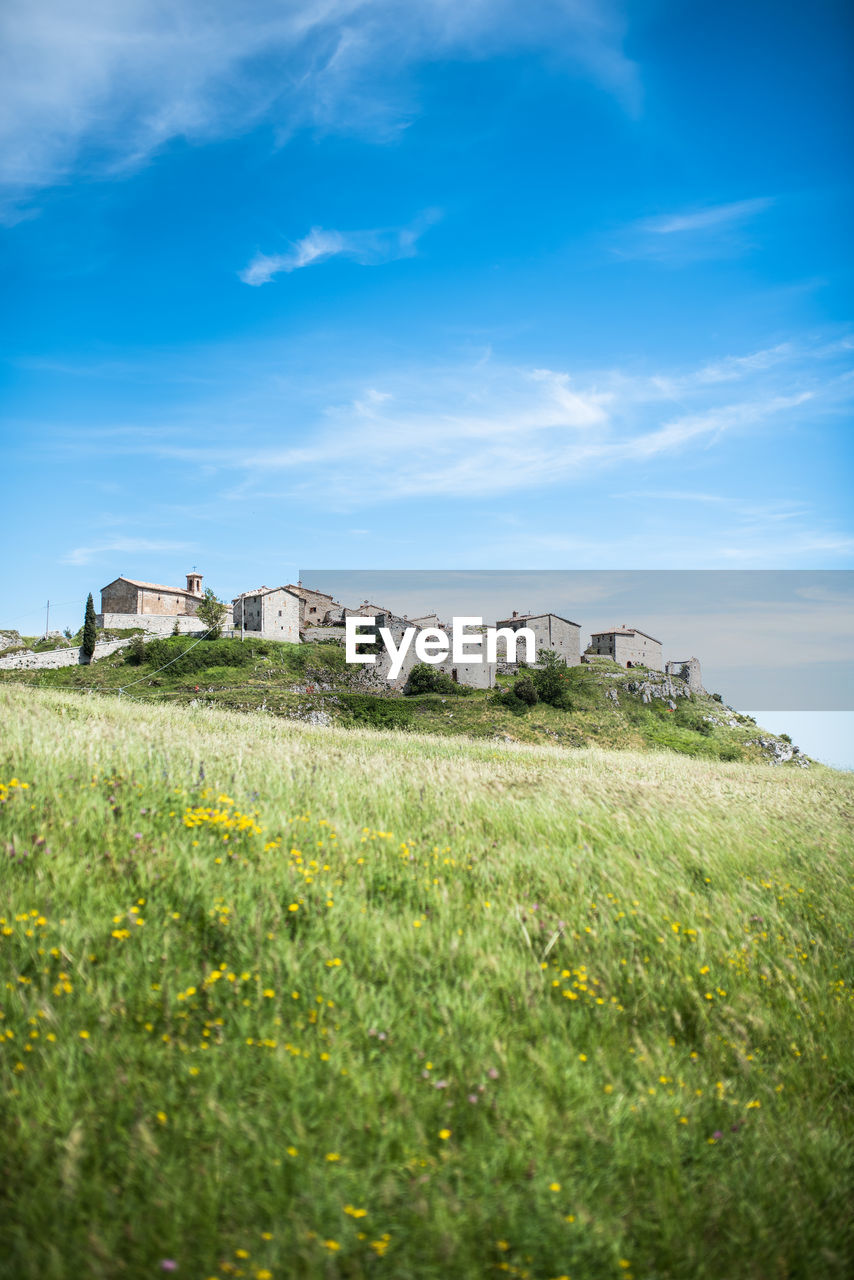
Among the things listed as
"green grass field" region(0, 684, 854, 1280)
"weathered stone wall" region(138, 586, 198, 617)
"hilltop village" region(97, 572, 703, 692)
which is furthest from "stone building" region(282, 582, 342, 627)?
"green grass field" region(0, 684, 854, 1280)

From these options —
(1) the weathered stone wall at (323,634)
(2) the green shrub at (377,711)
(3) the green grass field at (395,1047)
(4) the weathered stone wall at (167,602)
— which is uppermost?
(4) the weathered stone wall at (167,602)

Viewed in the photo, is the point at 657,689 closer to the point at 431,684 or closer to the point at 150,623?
the point at 431,684

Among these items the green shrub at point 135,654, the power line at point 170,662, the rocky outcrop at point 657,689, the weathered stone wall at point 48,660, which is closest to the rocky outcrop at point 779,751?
the rocky outcrop at point 657,689

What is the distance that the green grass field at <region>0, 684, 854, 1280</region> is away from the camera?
2.68 metres

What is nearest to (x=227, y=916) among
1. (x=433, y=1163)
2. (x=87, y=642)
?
(x=433, y=1163)

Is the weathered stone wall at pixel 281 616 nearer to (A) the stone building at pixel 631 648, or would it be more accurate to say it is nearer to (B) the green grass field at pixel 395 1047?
(A) the stone building at pixel 631 648

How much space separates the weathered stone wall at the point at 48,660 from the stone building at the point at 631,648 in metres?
74.4

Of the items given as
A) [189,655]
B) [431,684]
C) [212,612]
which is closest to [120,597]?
[212,612]

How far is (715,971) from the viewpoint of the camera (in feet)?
15.8

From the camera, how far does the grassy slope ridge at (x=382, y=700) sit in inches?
2047

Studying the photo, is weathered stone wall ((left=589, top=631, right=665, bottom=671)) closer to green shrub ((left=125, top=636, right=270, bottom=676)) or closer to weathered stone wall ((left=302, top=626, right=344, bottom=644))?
weathered stone wall ((left=302, top=626, right=344, bottom=644))

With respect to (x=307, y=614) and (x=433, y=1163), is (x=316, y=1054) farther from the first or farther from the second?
(x=307, y=614)
